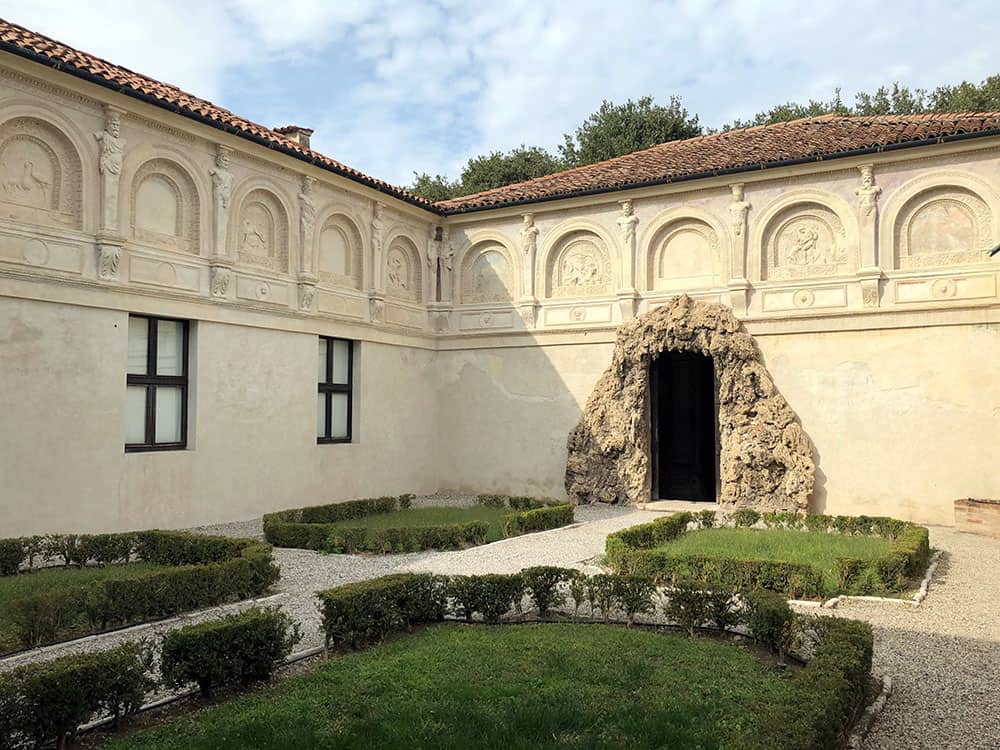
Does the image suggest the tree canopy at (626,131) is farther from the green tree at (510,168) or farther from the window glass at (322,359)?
the window glass at (322,359)

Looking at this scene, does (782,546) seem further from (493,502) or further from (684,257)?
(684,257)

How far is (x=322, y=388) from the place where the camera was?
60.8ft

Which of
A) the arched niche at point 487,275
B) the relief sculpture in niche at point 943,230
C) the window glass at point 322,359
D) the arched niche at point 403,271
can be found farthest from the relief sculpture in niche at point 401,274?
the relief sculpture in niche at point 943,230

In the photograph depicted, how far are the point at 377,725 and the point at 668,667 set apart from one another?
2511mm

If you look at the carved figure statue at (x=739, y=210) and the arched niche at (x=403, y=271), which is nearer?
the carved figure statue at (x=739, y=210)

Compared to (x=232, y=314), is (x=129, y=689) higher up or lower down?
lower down

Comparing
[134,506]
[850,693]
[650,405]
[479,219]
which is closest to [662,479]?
[650,405]

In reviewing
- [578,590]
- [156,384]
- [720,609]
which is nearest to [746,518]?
[578,590]

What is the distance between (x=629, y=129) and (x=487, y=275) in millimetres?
19149

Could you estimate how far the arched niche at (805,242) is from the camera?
17438 mm

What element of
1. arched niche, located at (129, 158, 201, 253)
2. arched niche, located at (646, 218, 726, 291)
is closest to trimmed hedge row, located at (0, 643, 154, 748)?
arched niche, located at (129, 158, 201, 253)

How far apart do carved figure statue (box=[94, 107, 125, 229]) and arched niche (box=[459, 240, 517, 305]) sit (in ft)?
33.3

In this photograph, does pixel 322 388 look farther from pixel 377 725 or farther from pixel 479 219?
pixel 377 725

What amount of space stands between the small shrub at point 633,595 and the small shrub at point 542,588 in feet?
2.14
